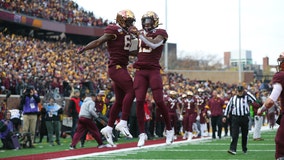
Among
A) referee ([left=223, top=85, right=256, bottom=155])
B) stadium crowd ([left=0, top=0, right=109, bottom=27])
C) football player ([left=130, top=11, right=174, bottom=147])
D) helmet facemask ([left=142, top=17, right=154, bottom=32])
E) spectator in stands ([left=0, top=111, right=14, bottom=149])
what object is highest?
stadium crowd ([left=0, top=0, right=109, bottom=27])

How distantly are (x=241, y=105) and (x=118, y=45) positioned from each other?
7219mm

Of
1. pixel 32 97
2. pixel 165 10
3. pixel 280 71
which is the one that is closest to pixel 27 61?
pixel 32 97

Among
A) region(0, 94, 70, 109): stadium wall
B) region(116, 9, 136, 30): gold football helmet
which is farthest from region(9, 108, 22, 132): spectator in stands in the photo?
region(116, 9, 136, 30): gold football helmet

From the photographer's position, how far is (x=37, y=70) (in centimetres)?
2861

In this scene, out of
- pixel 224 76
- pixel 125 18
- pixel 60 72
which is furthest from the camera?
pixel 224 76

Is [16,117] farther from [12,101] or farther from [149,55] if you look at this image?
[149,55]

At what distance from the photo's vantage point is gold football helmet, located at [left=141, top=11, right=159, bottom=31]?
986 cm

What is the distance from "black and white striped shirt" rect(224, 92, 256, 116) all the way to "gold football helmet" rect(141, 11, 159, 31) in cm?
688

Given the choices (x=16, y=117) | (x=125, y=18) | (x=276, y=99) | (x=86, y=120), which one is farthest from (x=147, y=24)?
(x=16, y=117)

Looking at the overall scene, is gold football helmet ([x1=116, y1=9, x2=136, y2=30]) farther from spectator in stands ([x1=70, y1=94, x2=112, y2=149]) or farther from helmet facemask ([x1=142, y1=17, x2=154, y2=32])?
spectator in stands ([x1=70, y1=94, x2=112, y2=149])

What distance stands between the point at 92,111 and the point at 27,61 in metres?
12.3

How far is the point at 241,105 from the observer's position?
637 inches

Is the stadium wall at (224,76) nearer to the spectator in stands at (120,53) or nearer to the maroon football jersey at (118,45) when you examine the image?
the spectator in stands at (120,53)

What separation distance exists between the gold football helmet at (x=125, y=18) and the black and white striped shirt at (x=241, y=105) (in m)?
7.19
